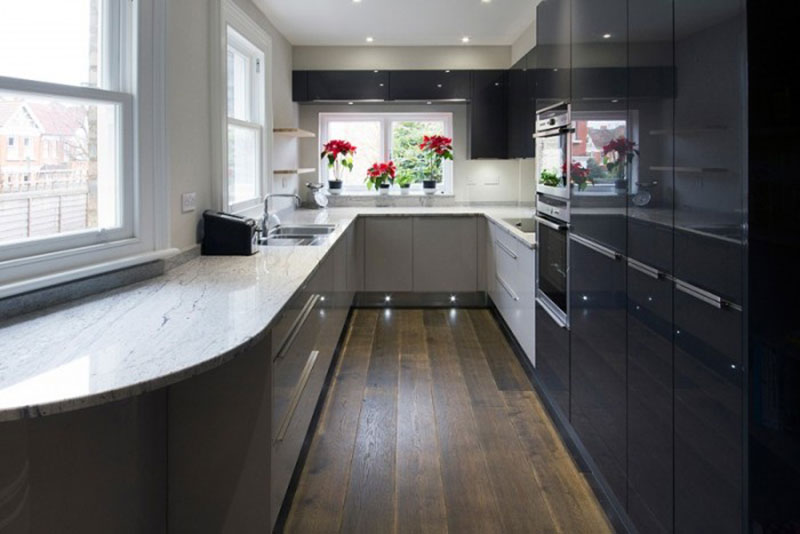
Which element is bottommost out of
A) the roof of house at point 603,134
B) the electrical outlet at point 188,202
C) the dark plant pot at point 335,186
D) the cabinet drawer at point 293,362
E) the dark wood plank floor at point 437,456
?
the dark wood plank floor at point 437,456

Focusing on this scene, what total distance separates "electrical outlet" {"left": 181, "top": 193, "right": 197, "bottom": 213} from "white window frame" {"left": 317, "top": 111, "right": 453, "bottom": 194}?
3.46 meters

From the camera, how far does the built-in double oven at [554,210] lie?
2926 millimetres

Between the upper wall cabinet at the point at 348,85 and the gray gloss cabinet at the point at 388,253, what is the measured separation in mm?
1185

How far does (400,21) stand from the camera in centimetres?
510

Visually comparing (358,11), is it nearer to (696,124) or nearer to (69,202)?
(69,202)

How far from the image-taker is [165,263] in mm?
2662

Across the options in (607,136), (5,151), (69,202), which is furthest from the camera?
(607,136)

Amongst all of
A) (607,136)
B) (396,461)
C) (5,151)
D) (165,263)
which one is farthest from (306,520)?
(607,136)

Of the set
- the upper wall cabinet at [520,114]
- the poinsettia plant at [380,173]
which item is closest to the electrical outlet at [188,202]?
the upper wall cabinet at [520,114]

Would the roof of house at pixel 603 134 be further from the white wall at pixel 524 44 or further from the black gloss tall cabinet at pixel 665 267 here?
the white wall at pixel 524 44

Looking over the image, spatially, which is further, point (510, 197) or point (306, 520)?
point (510, 197)

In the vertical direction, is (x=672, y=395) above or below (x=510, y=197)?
below

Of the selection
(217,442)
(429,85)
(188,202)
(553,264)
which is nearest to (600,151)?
(553,264)
